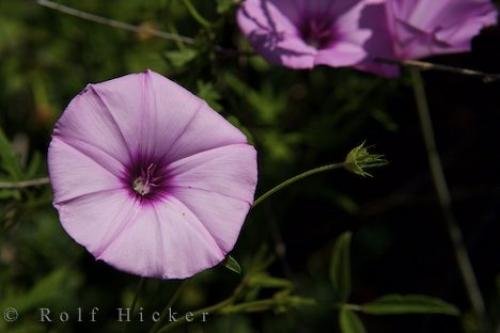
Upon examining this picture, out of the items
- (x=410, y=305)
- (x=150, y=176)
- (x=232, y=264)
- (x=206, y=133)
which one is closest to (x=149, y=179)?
(x=150, y=176)

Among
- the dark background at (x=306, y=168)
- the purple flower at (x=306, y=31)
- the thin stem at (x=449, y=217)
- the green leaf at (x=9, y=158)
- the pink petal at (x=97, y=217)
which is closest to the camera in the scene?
the pink petal at (x=97, y=217)

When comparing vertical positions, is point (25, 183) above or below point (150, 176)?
below

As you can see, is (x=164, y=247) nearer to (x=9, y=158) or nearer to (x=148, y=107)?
(x=148, y=107)

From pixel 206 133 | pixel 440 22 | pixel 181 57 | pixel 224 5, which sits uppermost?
pixel 440 22

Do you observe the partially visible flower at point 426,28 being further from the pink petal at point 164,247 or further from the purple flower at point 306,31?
the pink petal at point 164,247

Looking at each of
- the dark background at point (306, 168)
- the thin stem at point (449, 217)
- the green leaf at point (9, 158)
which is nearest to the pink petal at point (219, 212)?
the green leaf at point (9, 158)

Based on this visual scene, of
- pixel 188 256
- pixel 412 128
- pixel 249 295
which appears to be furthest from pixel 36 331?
pixel 412 128

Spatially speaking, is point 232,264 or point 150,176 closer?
Answer: point 232,264
